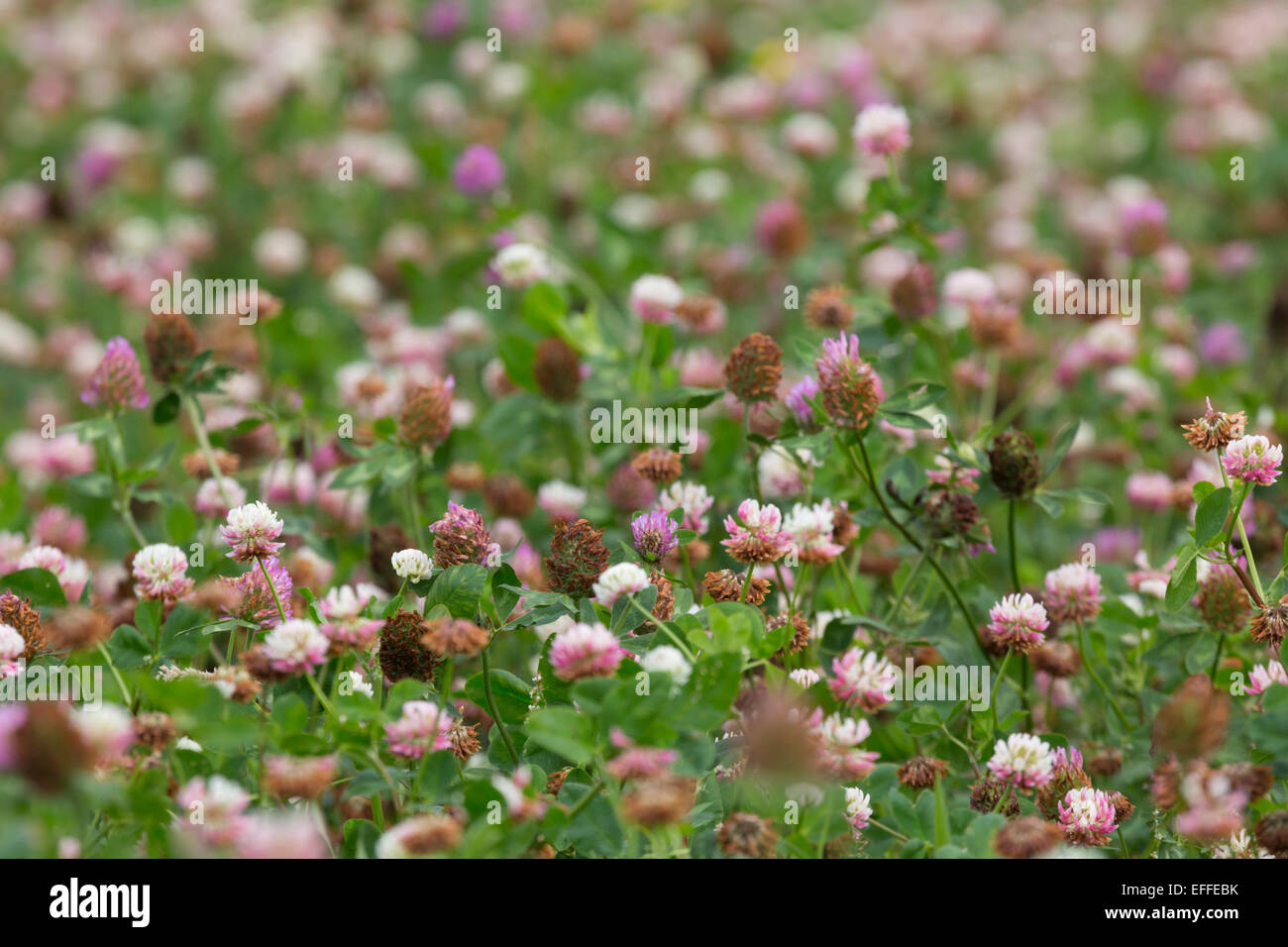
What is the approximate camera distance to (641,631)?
1591 millimetres

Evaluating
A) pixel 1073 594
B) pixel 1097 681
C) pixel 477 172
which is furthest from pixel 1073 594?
pixel 477 172

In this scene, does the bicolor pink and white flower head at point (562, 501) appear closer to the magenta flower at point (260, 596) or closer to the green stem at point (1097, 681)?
the magenta flower at point (260, 596)

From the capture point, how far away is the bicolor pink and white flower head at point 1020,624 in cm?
147

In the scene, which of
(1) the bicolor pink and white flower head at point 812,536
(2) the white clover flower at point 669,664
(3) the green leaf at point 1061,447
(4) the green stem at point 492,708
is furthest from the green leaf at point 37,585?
(3) the green leaf at point 1061,447

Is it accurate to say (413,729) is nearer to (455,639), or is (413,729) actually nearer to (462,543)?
(455,639)

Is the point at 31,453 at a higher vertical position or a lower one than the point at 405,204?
lower

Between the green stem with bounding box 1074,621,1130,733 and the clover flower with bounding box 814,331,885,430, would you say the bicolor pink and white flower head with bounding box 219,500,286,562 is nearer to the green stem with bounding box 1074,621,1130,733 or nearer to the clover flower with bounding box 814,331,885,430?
the clover flower with bounding box 814,331,885,430

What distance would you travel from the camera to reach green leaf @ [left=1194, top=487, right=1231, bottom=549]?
4.76 ft

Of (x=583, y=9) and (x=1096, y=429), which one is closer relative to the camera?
(x=1096, y=429)
